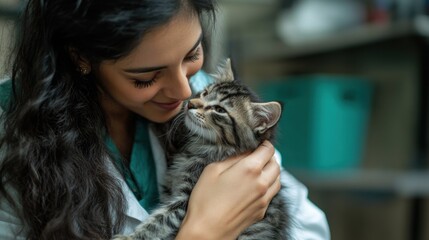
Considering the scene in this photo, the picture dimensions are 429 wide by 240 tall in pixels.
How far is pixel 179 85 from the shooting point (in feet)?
4.35

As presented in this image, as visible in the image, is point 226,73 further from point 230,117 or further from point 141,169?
point 141,169

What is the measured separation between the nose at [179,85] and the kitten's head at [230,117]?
7.2 inches

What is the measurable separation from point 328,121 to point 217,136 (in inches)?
56.9

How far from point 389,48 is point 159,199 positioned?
6.34ft

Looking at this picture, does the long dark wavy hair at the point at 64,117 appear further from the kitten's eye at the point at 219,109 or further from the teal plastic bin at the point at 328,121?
the teal plastic bin at the point at 328,121

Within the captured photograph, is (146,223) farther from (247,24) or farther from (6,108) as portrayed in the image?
(247,24)

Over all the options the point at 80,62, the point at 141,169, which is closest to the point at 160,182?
the point at 141,169

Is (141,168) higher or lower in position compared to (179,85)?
lower

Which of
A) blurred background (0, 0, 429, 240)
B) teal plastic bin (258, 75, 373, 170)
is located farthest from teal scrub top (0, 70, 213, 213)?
teal plastic bin (258, 75, 373, 170)

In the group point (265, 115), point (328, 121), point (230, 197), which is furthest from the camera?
point (328, 121)

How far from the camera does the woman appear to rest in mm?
1230

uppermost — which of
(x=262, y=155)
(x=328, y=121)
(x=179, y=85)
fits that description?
(x=179, y=85)

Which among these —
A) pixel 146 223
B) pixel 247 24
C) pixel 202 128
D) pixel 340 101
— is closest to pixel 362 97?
pixel 340 101

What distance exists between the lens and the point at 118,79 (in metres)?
1.31
